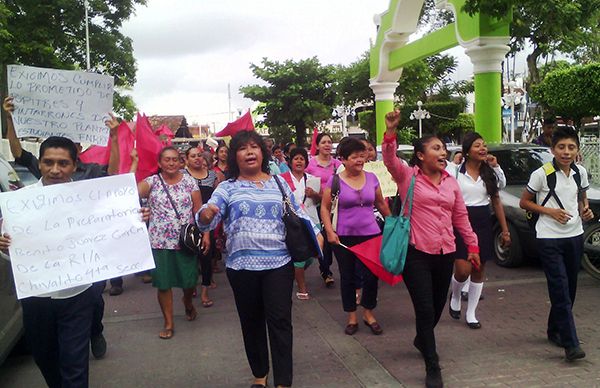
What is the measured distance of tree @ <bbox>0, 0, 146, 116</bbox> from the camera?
22.2 meters

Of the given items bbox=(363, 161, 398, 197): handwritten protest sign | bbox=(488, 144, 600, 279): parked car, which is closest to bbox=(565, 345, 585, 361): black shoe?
bbox=(488, 144, 600, 279): parked car

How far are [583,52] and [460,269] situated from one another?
31620 mm

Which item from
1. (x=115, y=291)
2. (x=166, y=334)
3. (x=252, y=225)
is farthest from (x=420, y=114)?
(x=252, y=225)

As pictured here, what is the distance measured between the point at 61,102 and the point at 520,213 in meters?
5.64

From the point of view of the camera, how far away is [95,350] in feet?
15.9

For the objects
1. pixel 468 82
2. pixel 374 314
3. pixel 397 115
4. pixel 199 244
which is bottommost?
pixel 374 314

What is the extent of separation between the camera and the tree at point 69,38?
22.2 meters

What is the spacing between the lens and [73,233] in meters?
3.15

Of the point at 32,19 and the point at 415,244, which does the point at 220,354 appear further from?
the point at 32,19

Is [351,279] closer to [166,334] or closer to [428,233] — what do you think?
[428,233]

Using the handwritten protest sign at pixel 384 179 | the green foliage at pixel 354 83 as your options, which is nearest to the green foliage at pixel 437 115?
the green foliage at pixel 354 83

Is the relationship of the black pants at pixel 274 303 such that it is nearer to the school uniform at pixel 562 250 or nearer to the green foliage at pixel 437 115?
the school uniform at pixel 562 250

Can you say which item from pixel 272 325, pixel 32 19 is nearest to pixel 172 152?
pixel 272 325

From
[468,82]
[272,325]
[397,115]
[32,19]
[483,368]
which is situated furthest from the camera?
[468,82]
